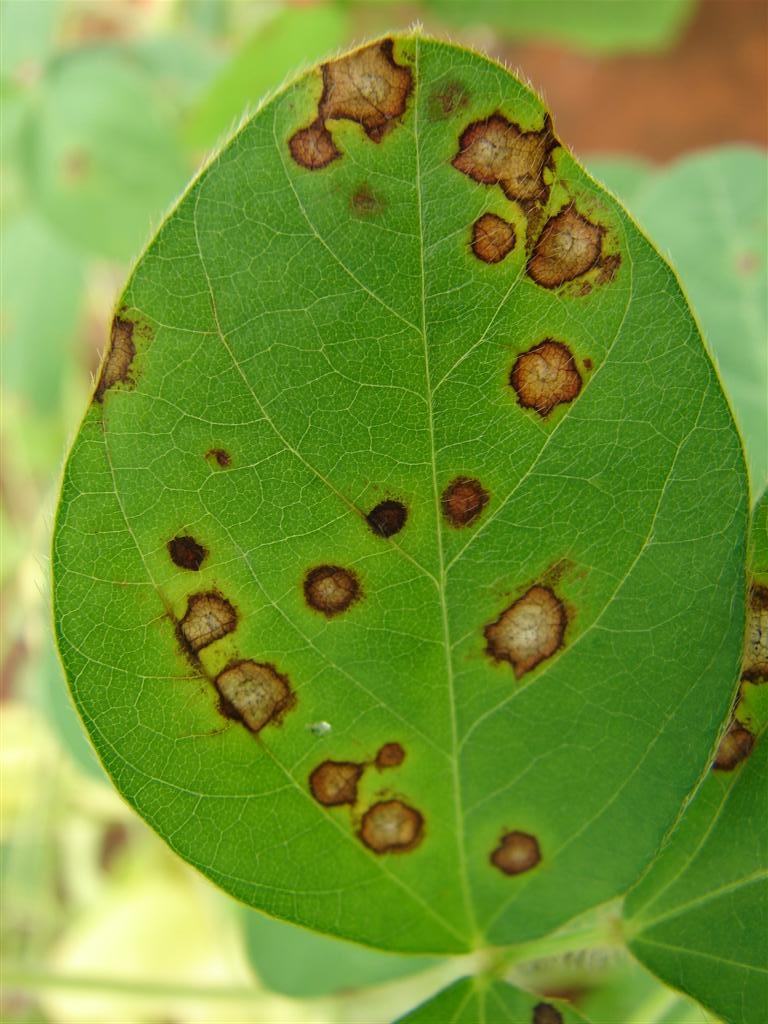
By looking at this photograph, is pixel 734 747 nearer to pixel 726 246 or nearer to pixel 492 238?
pixel 492 238

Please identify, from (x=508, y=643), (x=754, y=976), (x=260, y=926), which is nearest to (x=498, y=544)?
(x=508, y=643)

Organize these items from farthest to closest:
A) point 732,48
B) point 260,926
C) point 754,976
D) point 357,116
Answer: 1. point 732,48
2. point 260,926
3. point 754,976
4. point 357,116

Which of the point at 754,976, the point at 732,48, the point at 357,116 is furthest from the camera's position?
the point at 732,48

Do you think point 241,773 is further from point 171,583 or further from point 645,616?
point 645,616

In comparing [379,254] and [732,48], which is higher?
[732,48]

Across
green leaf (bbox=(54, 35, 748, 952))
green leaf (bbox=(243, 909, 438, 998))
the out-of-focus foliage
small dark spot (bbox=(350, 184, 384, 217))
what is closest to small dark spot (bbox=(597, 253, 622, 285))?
green leaf (bbox=(54, 35, 748, 952))

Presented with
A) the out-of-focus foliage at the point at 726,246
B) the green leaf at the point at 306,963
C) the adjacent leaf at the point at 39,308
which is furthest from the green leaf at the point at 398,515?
the adjacent leaf at the point at 39,308
